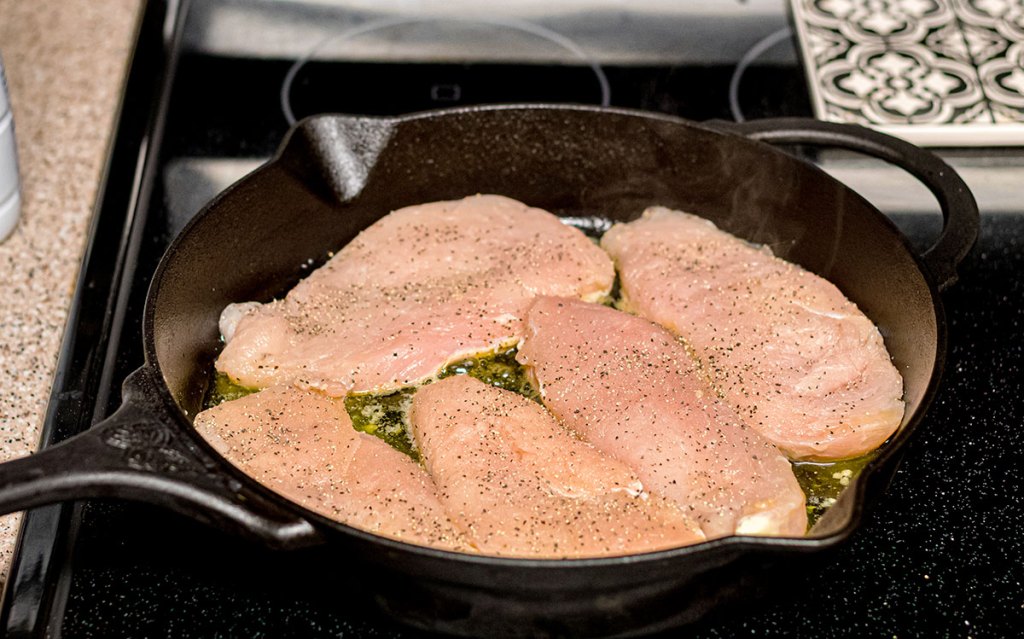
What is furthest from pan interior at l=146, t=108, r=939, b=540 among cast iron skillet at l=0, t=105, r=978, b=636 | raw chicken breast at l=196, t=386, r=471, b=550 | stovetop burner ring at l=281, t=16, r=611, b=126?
stovetop burner ring at l=281, t=16, r=611, b=126

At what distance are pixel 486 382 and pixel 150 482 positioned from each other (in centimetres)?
53

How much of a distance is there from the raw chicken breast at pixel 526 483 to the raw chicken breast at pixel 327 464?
4 centimetres

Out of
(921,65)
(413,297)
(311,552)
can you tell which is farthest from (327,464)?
(921,65)

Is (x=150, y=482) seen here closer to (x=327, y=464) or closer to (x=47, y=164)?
(x=327, y=464)

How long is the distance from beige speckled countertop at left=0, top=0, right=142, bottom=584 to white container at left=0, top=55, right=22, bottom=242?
0.04 meters

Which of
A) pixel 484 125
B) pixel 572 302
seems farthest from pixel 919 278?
pixel 484 125

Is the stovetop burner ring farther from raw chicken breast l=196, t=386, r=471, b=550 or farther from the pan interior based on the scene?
raw chicken breast l=196, t=386, r=471, b=550

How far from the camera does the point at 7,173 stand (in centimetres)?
154

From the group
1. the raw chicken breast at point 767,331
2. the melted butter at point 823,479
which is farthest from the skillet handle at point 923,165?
the melted butter at point 823,479

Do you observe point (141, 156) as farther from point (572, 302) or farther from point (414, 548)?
point (414, 548)

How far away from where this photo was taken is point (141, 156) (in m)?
1.73

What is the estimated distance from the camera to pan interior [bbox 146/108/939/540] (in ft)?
4.52

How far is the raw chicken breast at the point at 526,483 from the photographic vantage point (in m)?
1.11

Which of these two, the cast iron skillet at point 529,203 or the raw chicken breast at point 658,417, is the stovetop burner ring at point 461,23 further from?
the raw chicken breast at point 658,417
